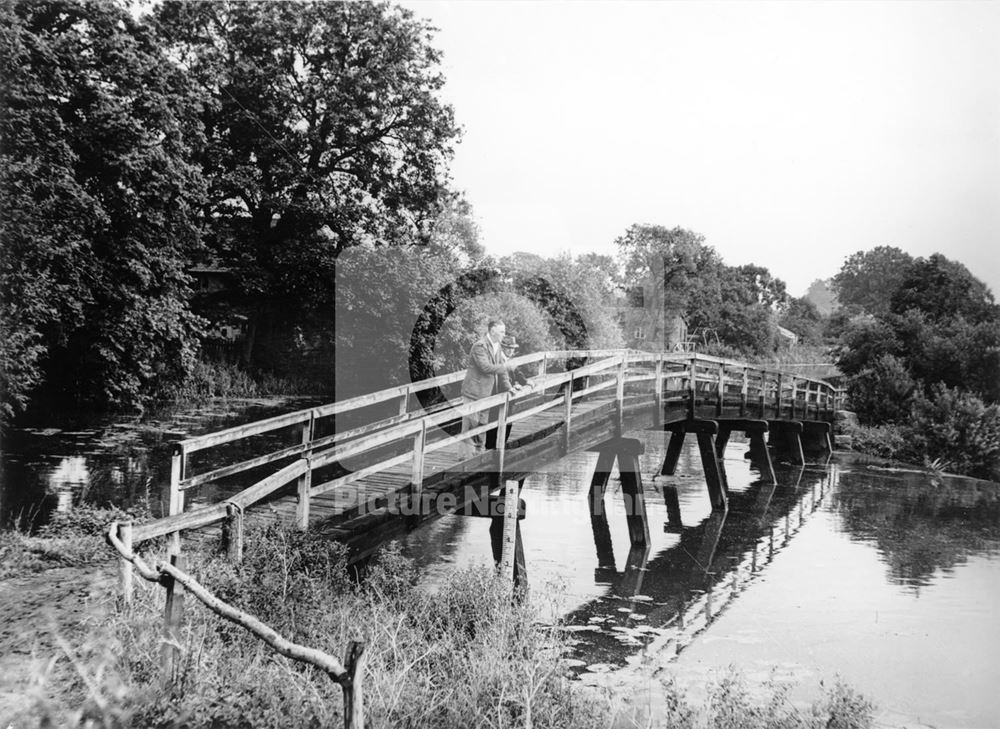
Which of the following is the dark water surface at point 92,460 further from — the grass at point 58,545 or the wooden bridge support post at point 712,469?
the wooden bridge support post at point 712,469

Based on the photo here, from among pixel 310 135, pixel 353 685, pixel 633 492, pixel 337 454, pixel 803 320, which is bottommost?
pixel 633 492

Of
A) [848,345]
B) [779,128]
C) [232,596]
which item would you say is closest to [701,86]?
[779,128]

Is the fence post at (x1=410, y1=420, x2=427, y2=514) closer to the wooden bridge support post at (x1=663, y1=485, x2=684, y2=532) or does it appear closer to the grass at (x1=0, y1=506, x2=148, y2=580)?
the grass at (x1=0, y1=506, x2=148, y2=580)

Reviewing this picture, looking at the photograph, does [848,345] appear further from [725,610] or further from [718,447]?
[725,610]

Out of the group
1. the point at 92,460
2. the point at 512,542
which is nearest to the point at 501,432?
the point at 512,542

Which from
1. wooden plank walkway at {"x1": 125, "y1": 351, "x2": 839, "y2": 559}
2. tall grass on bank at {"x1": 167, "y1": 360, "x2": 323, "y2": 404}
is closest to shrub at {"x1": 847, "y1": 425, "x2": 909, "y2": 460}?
wooden plank walkway at {"x1": 125, "y1": 351, "x2": 839, "y2": 559}

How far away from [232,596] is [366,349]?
14964mm

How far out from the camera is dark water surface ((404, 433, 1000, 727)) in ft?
25.4

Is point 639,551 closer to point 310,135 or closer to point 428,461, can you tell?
point 428,461

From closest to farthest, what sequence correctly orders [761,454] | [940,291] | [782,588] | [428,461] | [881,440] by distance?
[428,461], [782,588], [761,454], [881,440], [940,291]

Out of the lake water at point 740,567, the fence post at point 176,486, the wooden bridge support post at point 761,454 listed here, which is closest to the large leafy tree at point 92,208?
the lake water at point 740,567

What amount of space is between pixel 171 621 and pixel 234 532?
1.02 m

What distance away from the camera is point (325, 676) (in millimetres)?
5070

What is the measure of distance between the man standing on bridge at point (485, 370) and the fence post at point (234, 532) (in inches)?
150
